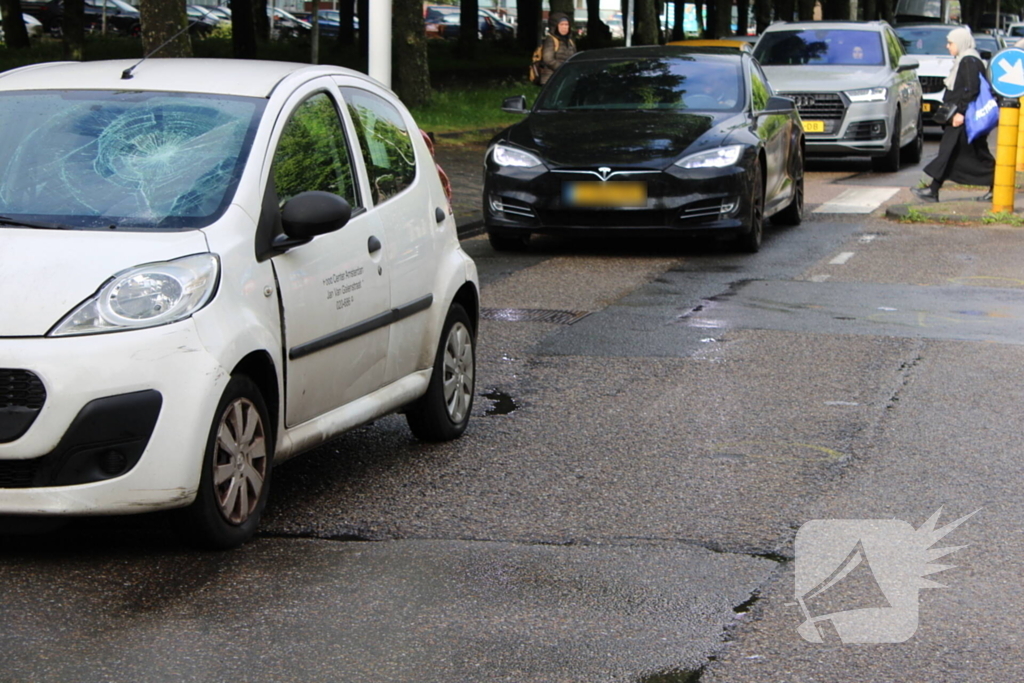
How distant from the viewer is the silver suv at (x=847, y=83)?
20.5m

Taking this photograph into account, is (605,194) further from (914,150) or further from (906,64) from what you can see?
(914,150)

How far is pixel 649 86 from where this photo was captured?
45.0 feet

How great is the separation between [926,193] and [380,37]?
23.9ft

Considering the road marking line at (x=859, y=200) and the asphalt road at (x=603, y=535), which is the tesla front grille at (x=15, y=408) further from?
the road marking line at (x=859, y=200)

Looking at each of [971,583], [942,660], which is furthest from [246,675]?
[971,583]

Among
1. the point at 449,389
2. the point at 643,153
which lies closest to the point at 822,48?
the point at 643,153

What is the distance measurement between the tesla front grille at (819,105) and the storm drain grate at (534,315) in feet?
36.3

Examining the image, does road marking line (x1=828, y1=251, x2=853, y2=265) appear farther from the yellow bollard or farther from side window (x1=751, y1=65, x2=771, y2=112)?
the yellow bollard

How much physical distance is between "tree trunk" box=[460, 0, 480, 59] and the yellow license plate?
37.3m

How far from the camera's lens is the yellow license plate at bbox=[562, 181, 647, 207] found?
12.2 meters

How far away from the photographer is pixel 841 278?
11828 mm

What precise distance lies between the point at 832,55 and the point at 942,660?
18627 mm

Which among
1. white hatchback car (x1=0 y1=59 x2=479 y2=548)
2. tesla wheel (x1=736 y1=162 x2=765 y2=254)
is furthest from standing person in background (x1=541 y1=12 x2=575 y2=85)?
white hatchback car (x1=0 y1=59 x2=479 y2=548)

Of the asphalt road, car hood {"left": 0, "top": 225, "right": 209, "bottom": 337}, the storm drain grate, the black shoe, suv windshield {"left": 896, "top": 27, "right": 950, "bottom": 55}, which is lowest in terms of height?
the asphalt road
